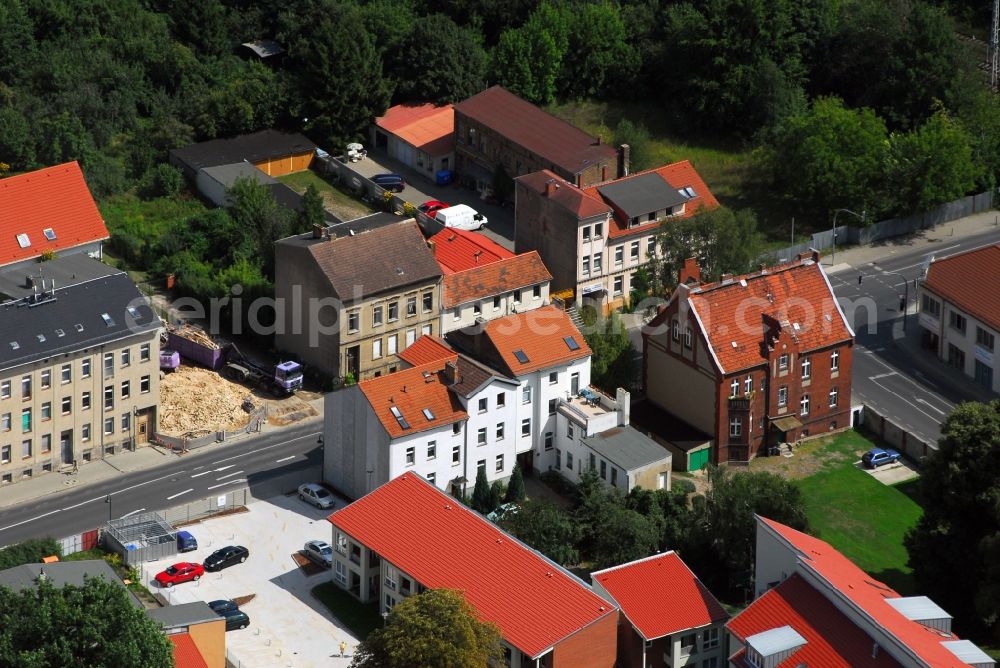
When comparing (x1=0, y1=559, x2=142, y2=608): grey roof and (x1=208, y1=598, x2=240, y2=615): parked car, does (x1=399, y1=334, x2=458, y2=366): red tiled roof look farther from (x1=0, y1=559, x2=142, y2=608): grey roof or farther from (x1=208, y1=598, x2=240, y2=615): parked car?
(x1=0, y1=559, x2=142, y2=608): grey roof

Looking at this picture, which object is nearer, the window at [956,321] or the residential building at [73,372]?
the residential building at [73,372]

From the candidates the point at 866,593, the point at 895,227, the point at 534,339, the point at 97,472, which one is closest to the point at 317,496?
the point at 97,472

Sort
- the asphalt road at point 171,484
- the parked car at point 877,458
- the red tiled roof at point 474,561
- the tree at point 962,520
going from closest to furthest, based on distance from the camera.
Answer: the red tiled roof at point 474,561 → the tree at point 962,520 → the asphalt road at point 171,484 → the parked car at point 877,458

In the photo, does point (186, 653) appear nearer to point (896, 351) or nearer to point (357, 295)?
point (357, 295)

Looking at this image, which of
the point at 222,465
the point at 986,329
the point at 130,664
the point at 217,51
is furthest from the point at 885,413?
the point at 217,51

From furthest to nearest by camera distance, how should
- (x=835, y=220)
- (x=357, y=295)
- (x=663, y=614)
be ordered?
(x=835, y=220), (x=357, y=295), (x=663, y=614)

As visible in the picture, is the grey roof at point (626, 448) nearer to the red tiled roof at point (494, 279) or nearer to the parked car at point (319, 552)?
the red tiled roof at point (494, 279)

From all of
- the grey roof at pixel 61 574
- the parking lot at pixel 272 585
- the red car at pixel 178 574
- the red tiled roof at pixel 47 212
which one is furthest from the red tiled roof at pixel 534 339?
the red tiled roof at pixel 47 212
